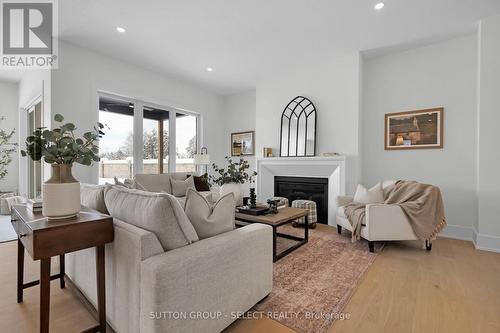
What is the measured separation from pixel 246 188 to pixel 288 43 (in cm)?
330

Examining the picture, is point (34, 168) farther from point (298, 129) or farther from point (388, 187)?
point (388, 187)

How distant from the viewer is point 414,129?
146 inches

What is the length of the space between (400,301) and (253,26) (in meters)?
3.45

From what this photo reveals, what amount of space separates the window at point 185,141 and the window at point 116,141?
1060mm

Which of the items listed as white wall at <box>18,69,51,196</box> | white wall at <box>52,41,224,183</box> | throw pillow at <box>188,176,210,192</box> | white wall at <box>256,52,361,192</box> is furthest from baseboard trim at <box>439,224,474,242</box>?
white wall at <box>18,69,51,196</box>

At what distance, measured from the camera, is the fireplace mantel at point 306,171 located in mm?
3951

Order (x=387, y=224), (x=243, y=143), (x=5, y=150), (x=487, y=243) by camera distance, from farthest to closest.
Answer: (x=243, y=143) < (x=5, y=150) < (x=487, y=243) < (x=387, y=224)

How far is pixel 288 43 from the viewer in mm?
3594

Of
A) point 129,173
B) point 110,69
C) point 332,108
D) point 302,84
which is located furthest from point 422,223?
point 110,69

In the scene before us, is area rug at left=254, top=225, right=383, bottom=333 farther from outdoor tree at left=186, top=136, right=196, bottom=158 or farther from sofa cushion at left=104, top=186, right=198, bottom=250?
outdoor tree at left=186, top=136, right=196, bottom=158

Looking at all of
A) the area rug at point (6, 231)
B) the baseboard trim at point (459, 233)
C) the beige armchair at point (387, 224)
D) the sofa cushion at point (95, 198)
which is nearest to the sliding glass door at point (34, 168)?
the area rug at point (6, 231)

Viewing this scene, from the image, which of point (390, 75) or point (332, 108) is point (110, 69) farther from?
point (390, 75)

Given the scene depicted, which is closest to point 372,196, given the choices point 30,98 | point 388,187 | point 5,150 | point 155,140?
point 388,187

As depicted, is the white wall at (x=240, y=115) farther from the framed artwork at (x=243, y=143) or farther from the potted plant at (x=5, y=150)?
the potted plant at (x=5, y=150)
